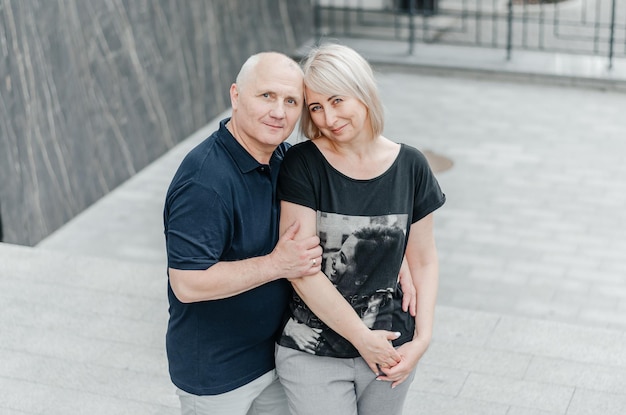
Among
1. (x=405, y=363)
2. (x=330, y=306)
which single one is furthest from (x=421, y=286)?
(x=330, y=306)

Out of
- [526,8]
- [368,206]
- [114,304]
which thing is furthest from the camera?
[526,8]

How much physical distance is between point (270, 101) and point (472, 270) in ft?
14.0

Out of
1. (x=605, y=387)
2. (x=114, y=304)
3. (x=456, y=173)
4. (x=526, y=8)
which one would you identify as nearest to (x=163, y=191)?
(x=456, y=173)

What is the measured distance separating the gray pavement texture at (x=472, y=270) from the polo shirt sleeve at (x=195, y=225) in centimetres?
181

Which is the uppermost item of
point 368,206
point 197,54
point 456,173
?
point 368,206

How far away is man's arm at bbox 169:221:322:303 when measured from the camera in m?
3.24

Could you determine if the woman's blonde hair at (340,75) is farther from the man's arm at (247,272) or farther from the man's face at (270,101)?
the man's arm at (247,272)

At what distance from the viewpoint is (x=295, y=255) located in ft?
10.8

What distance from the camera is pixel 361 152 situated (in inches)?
134

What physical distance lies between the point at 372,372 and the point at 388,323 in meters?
0.16

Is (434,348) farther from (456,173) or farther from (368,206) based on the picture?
(456,173)

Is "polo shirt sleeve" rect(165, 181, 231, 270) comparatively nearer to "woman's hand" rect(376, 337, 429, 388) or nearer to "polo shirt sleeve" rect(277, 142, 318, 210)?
"polo shirt sleeve" rect(277, 142, 318, 210)

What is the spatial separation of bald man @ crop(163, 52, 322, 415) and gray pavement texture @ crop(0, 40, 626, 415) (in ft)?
4.76

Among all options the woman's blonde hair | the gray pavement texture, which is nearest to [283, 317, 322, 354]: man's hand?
the woman's blonde hair
